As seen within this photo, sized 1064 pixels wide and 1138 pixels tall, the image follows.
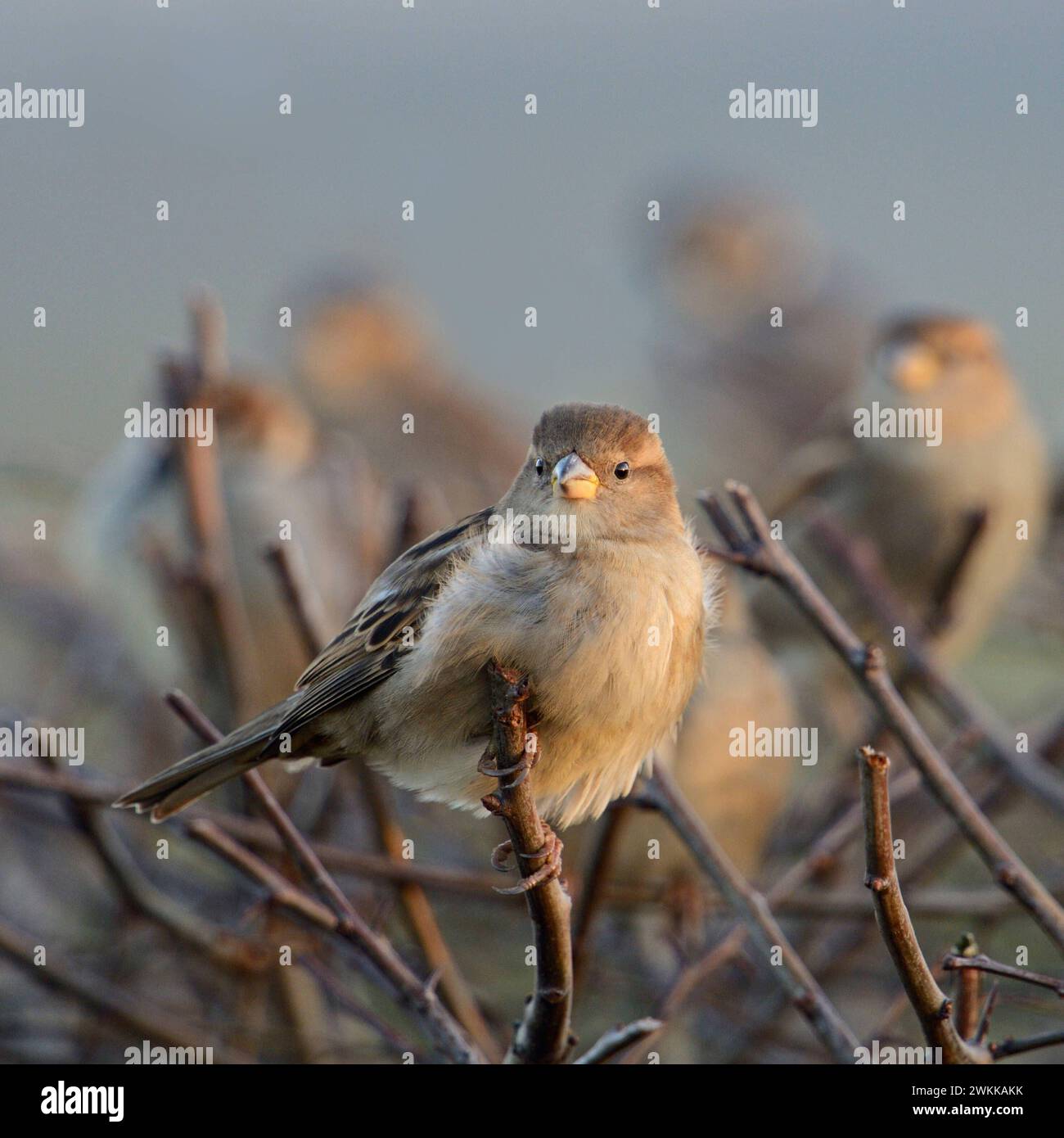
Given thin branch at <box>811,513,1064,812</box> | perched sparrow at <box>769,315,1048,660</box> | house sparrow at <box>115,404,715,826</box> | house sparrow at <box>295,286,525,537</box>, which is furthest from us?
house sparrow at <box>295,286,525,537</box>

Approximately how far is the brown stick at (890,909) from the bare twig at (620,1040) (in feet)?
0.83

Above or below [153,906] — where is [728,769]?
above

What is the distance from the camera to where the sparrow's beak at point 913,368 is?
4.26 m

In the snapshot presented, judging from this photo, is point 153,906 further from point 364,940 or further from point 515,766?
point 515,766

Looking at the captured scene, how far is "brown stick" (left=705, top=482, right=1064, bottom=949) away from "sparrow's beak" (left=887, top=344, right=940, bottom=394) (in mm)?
2724

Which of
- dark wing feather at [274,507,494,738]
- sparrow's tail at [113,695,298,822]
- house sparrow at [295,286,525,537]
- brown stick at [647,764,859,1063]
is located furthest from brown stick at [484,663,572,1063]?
house sparrow at [295,286,525,537]

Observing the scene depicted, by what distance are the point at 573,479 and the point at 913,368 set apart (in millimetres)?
2604

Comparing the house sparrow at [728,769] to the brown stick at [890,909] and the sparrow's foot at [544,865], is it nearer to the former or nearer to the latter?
the sparrow's foot at [544,865]

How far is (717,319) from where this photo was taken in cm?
766

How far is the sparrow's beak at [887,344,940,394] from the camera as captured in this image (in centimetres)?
426

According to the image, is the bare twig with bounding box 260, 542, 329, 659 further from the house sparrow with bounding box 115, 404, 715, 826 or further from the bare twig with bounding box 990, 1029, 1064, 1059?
the bare twig with bounding box 990, 1029, 1064, 1059

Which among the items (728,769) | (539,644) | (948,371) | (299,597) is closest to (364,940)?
(539,644)

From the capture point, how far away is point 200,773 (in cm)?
196

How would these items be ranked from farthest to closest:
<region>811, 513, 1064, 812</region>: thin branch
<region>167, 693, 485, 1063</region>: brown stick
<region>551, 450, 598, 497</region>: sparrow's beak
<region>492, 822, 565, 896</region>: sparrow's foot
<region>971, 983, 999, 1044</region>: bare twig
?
<region>811, 513, 1064, 812</region>: thin branch, <region>551, 450, 598, 497</region>: sparrow's beak, <region>167, 693, 485, 1063</region>: brown stick, <region>492, 822, 565, 896</region>: sparrow's foot, <region>971, 983, 999, 1044</region>: bare twig
